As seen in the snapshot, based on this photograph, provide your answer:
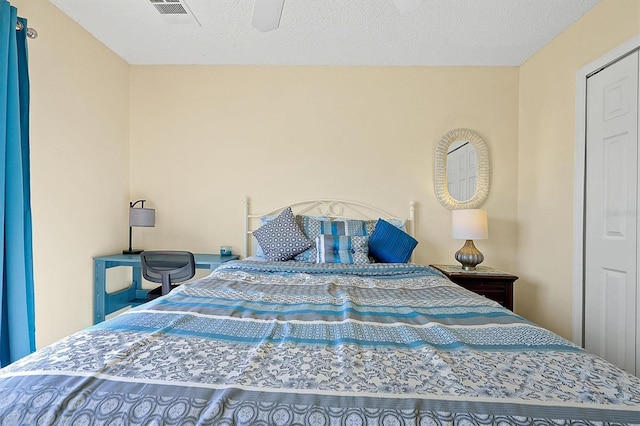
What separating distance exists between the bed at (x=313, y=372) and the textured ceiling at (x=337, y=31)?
206 centimetres

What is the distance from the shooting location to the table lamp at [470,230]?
2.70 metres

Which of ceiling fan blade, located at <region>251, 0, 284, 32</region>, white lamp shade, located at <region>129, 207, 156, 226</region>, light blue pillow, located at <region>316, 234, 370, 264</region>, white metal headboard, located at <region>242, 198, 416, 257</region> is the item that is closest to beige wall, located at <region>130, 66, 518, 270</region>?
white metal headboard, located at <region>242, 198, 416, 257</region>

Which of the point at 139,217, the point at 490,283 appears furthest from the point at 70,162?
the point at 490,283

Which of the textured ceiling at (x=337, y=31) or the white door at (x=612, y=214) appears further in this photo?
the textured ceiling at (x=337, y=31)

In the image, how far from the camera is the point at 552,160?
265 cm

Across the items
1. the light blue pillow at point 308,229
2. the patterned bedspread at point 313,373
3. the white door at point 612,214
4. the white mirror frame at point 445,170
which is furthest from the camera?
the white mirror frame at point 445,170

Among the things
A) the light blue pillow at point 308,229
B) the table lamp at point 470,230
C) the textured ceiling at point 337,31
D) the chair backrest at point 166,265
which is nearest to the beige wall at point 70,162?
the textured ceiling at point 337,31

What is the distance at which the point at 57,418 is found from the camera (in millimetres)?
632

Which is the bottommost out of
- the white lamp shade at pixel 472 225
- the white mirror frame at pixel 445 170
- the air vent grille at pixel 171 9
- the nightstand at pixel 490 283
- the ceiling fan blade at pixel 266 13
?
the nightstand at pixel 490 283

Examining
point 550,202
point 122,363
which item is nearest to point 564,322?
point 550,202

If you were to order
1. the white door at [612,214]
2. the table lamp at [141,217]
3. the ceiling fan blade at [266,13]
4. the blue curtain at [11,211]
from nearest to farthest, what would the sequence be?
the ceiling fan blade at [266,13] < the blue curtain at [11,211] < the white door at [612,214] < the table lamp at [141,217]

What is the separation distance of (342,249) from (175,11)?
6.90 feet

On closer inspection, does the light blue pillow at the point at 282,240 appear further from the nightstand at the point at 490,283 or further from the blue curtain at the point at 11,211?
the blue curtain at the point at 11,211

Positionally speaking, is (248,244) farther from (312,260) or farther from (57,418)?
(57,418)
